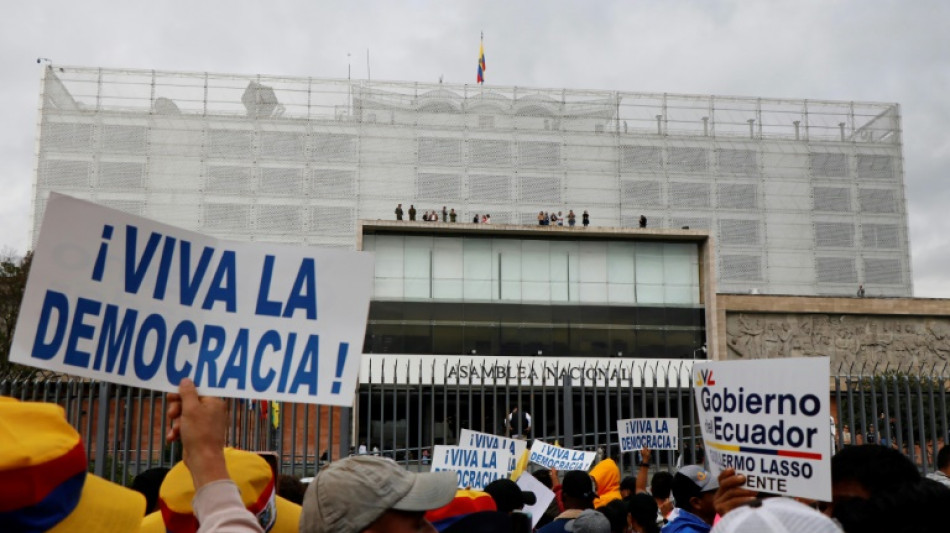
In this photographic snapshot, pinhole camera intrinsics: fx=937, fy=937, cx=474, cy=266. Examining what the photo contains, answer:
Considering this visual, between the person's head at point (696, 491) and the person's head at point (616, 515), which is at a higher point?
the person's head at point (696, 491)

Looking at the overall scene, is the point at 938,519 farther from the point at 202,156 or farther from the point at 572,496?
the point at 202,156

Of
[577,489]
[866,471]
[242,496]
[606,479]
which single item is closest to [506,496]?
[577,489]

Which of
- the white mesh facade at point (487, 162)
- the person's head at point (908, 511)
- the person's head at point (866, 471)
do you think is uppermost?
the white mesh facade at point (487, 162)

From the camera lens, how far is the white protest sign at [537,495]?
22.4 feet

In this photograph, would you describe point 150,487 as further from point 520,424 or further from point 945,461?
point 520,424

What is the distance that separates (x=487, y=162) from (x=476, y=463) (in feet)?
111

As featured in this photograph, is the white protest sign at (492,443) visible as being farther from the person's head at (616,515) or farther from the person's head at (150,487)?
the person's head at (150,487)

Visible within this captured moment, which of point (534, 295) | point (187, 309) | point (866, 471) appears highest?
point (534, 295)

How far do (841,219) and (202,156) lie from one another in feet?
94.4

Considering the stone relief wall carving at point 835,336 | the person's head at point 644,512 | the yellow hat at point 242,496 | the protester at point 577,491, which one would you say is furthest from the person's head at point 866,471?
the stone relief wall carving at point 835,336

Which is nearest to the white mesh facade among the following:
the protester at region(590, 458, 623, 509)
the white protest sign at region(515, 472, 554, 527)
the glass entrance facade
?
the glass entrance facade

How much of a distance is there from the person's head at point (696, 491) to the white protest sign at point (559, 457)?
181 inches

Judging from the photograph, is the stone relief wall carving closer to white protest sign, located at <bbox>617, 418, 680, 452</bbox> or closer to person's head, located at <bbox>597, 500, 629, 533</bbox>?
white protest sign, located at <bbox>617, 418, 680, 452</bbox>

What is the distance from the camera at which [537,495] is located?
6906 mm
